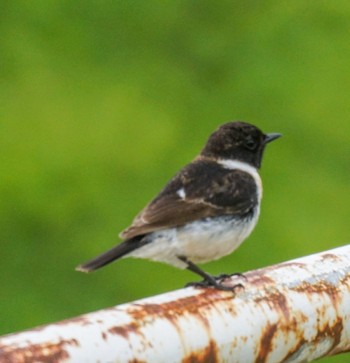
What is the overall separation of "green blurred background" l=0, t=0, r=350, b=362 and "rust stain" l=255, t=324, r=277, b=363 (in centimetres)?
511

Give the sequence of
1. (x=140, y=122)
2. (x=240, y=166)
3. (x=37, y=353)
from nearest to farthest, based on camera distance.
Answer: (x=37, y=353) → (x=240, y=166) → (x=140, y=122)

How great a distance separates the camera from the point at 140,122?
9273 mm

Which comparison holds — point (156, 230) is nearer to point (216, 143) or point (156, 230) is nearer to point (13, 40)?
point (216, 143)

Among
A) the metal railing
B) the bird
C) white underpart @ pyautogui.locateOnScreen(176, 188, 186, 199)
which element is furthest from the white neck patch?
the metal railing

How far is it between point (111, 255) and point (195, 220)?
466mm

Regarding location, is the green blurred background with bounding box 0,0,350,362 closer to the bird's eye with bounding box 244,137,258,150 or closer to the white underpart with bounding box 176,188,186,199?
the bird's eye with bounding box 244,137,258,150

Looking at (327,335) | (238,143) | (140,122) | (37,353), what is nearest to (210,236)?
(238,143)

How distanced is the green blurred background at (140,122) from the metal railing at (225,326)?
4953 mm

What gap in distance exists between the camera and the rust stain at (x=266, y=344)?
2.85 meters

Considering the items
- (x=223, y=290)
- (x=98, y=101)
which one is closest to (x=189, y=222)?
(x=223, y=290)

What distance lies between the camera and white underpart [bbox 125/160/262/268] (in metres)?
5.21

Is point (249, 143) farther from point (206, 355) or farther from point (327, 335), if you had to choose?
point (206, 355)

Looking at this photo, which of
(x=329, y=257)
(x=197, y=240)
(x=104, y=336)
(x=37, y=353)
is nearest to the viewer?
(x=37, y=353)

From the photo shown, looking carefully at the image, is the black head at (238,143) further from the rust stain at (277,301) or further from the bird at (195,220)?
the rust stain at (277,301)
